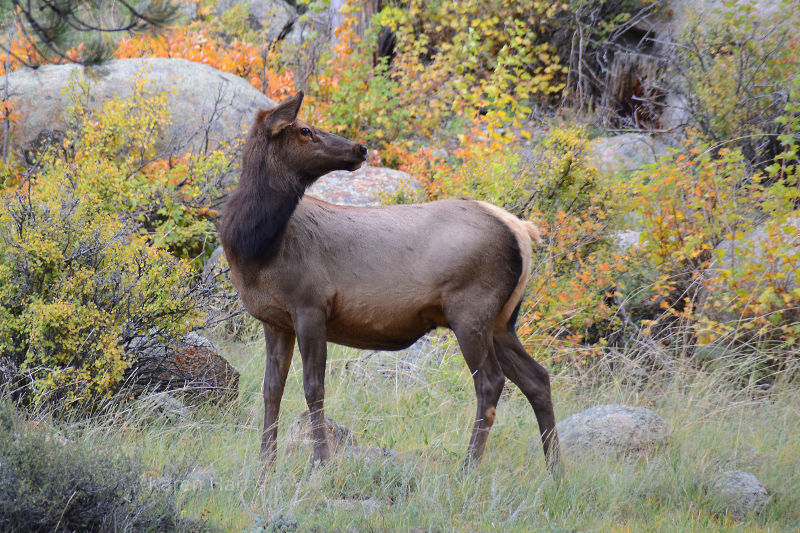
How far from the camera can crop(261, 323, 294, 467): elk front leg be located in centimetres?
524

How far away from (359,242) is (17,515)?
8.43 ft

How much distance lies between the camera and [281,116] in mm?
5117

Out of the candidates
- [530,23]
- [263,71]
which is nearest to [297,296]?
[263,71]

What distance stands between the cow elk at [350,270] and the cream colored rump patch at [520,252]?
0.4 inches

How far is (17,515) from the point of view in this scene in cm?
351

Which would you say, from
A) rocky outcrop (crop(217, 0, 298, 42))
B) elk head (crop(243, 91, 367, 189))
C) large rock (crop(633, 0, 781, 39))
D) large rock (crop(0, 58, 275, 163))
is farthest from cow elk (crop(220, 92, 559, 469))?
rocky outcrop (crop(217, 0, 298, 42))

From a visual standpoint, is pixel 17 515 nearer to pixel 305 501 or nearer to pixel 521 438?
pixel 305 501

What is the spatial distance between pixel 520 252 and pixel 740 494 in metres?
2.00

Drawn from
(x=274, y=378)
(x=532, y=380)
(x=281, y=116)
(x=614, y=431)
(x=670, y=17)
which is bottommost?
(x=614, y=431)

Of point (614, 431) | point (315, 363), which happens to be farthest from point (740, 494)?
point (315, 363)

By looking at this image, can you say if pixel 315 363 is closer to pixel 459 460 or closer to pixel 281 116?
pixel 459 460

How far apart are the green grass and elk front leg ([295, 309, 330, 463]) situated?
0.52 ft

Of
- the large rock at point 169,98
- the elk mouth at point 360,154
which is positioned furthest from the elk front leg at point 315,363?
the large rock at point 169,98

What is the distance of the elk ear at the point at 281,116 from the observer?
5.08 m
